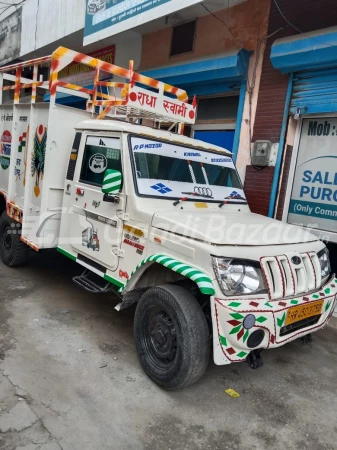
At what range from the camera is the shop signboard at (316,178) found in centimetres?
532

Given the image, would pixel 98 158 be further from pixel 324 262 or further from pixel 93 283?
pixel 324 262

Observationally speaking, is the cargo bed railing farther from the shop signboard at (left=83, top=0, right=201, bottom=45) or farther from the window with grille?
the window with grille

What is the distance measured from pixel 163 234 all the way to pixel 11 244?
3113mm

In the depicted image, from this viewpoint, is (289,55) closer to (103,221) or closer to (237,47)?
(237,47)

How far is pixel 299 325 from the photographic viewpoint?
9.75ft


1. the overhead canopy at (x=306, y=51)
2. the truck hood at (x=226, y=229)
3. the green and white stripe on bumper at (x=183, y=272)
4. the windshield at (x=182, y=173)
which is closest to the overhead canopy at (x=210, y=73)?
the overhead canopy at (x=306, y=51)

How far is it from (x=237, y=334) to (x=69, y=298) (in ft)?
8.61

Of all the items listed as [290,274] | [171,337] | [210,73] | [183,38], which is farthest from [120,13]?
[171,337]

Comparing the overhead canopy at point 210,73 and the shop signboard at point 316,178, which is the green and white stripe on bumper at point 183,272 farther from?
the overhead canopy at point 210,73

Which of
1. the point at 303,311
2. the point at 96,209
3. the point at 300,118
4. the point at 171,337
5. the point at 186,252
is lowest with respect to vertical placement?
Result: the point at 171,337

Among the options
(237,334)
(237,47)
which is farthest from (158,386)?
(237,47)

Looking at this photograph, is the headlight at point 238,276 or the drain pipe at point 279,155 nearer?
the headlight at point 238,276

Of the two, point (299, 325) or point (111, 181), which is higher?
point (111, 181)

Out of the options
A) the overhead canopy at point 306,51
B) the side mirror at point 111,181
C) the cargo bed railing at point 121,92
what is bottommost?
the side mirror at point 111,181
